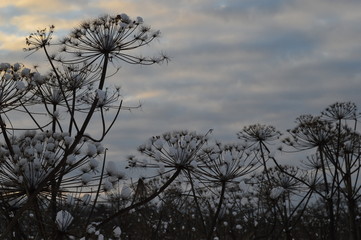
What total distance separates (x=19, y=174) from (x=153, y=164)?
3.76 meters

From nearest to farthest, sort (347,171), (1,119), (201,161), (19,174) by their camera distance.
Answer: (19,174), (1,119), (201,161), (347,171)

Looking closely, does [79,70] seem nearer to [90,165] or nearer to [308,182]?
[90,165]

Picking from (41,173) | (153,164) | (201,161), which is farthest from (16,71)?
(201,161)

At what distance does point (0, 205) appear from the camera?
23.8ft

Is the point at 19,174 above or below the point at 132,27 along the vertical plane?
below

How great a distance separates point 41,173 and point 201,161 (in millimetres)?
3907

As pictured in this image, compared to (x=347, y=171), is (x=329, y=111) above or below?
→ above

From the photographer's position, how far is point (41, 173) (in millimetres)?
7297

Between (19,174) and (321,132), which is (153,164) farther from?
(321,132)

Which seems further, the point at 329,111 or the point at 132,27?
the point at 329,111

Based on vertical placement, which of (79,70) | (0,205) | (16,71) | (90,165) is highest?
(79,70)

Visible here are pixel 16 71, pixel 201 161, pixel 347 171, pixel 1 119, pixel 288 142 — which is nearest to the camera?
pixel 1 119

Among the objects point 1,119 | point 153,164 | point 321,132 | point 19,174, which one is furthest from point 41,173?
point 321,132

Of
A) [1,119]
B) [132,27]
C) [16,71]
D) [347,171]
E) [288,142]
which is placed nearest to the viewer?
[1,119]
